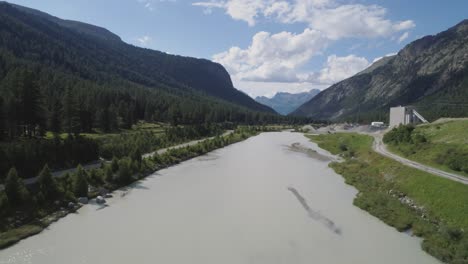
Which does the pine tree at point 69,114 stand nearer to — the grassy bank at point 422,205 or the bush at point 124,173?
the bush at point 124,173

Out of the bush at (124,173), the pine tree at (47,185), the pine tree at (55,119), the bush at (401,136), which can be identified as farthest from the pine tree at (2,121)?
the bush at (401,136)

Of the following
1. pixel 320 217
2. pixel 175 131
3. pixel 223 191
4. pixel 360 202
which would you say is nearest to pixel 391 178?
pixel 360 202

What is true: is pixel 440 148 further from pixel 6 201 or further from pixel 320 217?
pixel 6 201

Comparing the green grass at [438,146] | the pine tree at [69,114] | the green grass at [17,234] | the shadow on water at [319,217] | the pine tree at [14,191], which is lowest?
the shadow on water at [319,217]

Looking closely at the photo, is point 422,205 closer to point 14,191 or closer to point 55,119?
point 14,191

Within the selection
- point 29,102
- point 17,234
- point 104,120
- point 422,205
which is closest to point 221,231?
point 17,234

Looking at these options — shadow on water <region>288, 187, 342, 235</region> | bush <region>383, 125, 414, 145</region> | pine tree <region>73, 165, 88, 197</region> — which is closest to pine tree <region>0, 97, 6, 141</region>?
pine tree <region>73, 165, 88, 197</region>

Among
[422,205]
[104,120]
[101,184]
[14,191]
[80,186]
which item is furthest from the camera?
[104,120]
